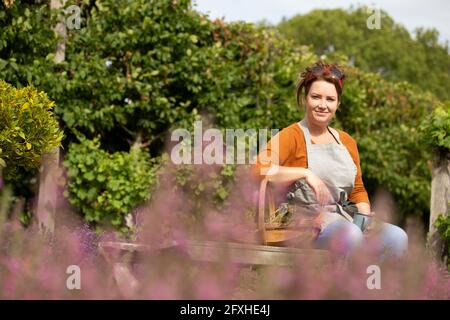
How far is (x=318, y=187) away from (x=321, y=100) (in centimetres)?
50

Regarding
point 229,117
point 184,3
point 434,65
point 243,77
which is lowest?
point 229,117

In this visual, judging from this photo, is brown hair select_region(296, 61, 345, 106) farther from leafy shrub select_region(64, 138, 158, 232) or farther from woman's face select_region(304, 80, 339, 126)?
leafy shrub select_region(64, 138, 158, 232)

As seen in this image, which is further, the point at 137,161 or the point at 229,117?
the point at 229,117

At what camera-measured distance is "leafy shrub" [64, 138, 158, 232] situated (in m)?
6.29

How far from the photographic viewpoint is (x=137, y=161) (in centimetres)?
654

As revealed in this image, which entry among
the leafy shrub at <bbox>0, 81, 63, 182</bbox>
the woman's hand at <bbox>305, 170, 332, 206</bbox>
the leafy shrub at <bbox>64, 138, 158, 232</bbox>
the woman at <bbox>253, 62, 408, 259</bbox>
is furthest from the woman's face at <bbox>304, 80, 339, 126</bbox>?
the leafy shrub at <bbox>64, 138, 158, 232</bbox>

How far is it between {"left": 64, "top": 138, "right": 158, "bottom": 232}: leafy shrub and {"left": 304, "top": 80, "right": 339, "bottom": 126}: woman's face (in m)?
3.23

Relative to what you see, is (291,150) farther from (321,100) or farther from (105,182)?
(105,182)

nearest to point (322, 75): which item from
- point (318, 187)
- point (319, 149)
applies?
point (319, 149)

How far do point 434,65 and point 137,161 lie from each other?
27.2 metres

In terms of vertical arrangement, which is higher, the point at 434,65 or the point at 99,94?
the point at 434,65
